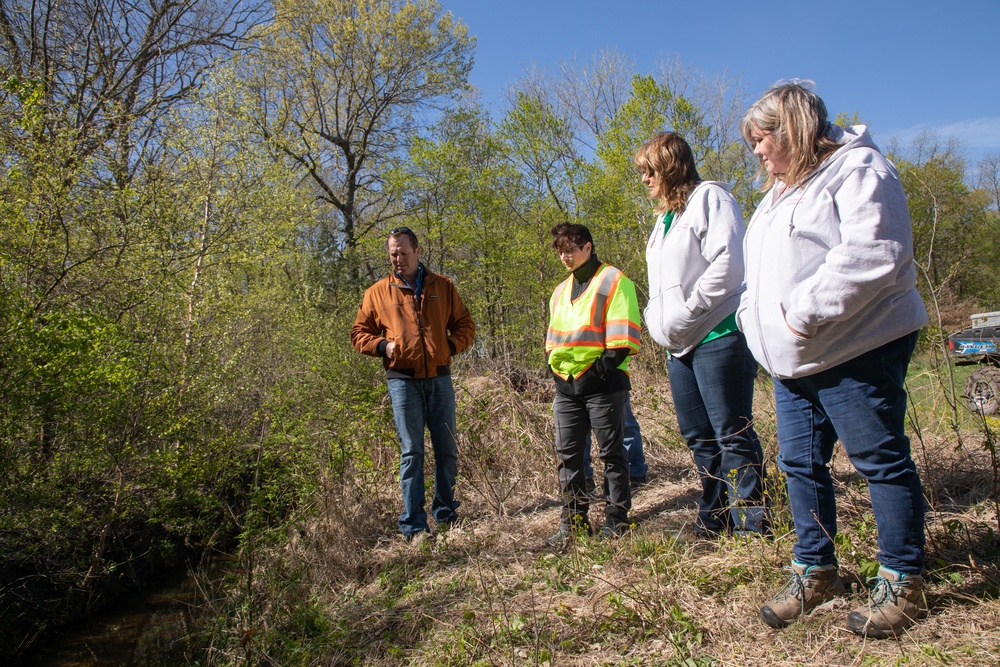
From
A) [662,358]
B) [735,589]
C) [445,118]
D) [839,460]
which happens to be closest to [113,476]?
[735,589]

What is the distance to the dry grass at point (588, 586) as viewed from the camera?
212 centimetres

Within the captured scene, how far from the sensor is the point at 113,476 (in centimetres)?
511

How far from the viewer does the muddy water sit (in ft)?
13.4

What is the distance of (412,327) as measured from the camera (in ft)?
13.6

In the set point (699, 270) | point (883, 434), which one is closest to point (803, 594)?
point (883, 434)

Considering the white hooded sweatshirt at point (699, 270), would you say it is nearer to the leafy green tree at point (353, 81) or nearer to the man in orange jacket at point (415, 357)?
the man in orange jacket at point (415, 357)

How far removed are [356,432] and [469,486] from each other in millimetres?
1307

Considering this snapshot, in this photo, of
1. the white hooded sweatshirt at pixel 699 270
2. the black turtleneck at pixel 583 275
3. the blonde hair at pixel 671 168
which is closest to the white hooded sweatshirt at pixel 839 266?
the white hooded sweatshirt at pixel 699 270

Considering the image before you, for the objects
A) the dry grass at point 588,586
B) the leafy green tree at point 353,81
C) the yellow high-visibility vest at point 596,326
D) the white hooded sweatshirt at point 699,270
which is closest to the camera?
the dry grass at point 588,586

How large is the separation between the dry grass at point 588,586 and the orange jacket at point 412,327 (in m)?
1.08

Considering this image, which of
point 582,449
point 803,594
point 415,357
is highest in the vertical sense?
point 415,357

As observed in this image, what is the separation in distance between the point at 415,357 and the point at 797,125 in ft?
8.66

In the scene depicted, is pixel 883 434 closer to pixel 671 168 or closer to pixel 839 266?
pixel 839 266

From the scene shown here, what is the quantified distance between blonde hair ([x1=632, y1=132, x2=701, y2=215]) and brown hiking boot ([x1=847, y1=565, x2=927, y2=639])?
1.76 metres
